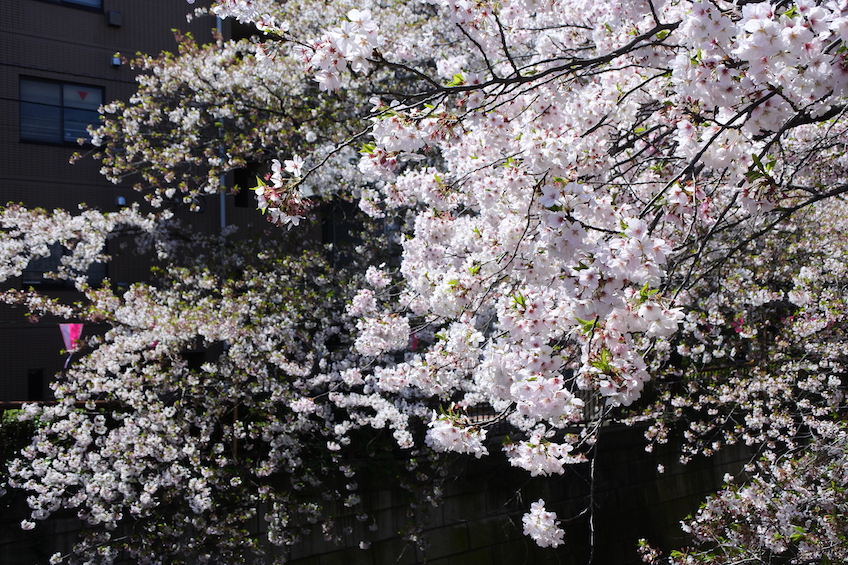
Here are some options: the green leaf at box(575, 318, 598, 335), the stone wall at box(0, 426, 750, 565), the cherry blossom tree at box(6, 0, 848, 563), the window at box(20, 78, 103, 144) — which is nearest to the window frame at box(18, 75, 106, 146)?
the window at box(20, 78, 103, 144)

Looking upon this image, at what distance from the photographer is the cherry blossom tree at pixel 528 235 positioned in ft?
11.4

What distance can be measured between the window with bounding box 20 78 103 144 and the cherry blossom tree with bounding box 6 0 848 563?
2355 millimetres

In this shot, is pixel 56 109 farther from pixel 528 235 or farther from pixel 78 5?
pixel 528 235

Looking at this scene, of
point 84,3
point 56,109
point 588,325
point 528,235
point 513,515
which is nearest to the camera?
point 588,325

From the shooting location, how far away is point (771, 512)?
23.9 ft

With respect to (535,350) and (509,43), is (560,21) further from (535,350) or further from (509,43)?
(535,350)

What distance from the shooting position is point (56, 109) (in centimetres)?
1240

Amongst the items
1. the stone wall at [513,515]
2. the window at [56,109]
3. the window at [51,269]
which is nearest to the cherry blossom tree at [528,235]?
the stone wall at [513,515]

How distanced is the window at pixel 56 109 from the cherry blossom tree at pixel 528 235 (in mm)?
2355

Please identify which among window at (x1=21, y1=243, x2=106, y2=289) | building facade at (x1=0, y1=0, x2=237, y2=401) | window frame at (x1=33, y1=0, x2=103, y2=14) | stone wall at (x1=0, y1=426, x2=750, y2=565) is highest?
window frame at (x1=33, y1=0, x2=103, y2=14)

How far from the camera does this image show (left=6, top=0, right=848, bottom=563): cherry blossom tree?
348cm

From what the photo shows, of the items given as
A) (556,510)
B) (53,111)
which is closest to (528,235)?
(556,510)

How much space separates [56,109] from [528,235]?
36.0 ft

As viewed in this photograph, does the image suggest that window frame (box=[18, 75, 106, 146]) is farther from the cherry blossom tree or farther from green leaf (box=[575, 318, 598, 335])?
green leaf (box=[575, 318, 598, 335])
